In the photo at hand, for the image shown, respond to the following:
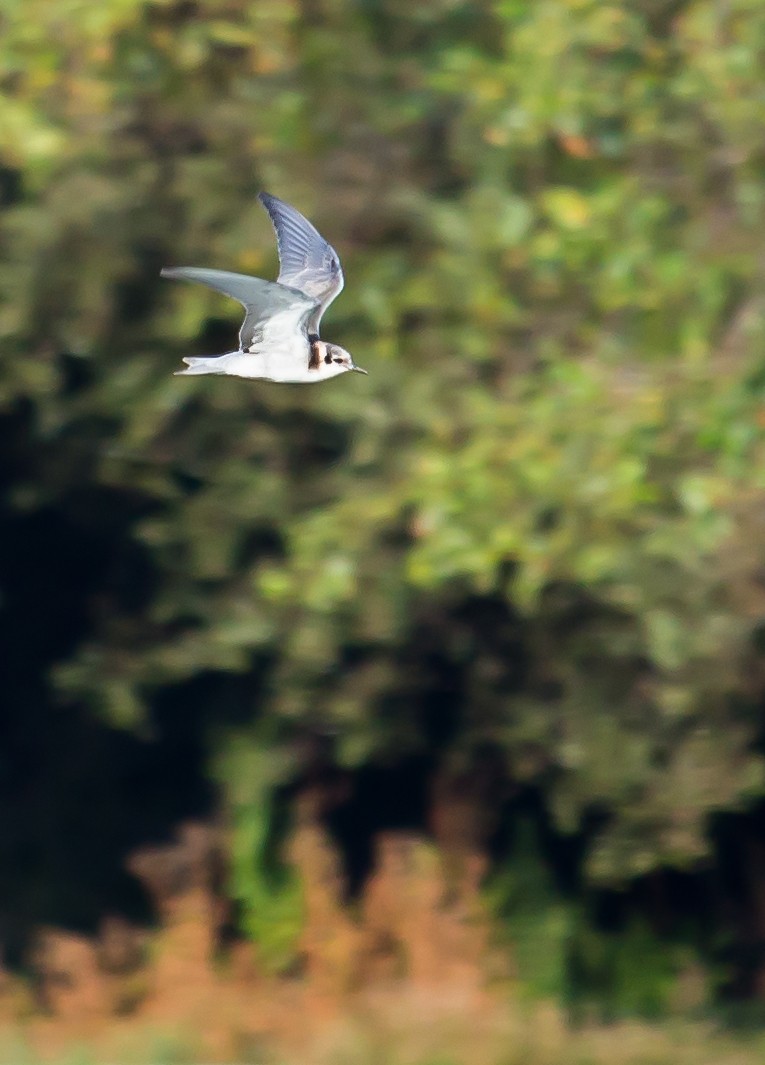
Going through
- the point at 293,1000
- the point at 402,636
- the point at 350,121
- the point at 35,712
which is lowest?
the point at 293,1000

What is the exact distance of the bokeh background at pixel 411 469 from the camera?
653cm

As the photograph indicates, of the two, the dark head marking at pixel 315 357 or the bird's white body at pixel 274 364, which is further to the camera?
the dark head marking at pixel 315 357

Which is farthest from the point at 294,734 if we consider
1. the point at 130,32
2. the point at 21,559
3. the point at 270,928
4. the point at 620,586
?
the point at 130,32

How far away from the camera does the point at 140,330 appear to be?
7207 mm

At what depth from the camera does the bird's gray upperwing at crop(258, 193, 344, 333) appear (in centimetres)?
538

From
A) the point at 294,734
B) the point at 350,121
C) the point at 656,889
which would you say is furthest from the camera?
the point at 656,889

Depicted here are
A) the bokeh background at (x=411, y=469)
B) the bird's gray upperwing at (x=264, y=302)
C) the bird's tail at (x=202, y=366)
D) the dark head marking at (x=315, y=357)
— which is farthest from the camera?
the bokeh background at (x=411, y=469)

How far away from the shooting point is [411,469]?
673 cm

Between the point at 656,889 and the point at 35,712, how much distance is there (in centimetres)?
282

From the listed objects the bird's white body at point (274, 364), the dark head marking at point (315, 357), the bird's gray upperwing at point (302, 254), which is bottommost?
the bird's white body at point (274, 364)

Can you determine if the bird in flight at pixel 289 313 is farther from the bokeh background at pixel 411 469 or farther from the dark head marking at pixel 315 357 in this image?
the bokeh background at pixel 411 469

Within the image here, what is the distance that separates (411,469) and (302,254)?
1.36 meters

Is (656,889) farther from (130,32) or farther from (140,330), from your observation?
(130,32)

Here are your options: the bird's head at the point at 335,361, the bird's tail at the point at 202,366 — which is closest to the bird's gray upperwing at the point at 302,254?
the bird's head at the point at 335,361
